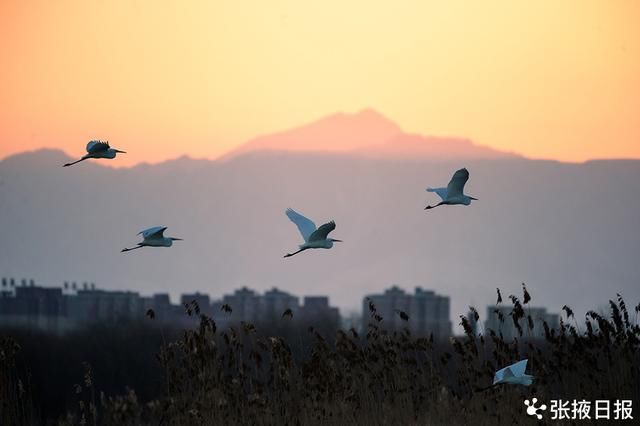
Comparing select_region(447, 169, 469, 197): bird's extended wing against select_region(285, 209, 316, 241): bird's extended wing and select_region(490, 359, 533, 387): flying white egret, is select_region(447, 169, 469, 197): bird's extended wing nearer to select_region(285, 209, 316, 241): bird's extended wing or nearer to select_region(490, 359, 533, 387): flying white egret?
select_region(285, 209, 316, 241): bird's extended wing

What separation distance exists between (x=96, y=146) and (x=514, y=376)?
6.48 metres

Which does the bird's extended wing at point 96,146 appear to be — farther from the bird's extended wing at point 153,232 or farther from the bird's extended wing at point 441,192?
the bird's extended wing at point 441,192

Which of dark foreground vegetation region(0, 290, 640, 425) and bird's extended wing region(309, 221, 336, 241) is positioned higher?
bird's extended wing region(309, 221, 336, 241)

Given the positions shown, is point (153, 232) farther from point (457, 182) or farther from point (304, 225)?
point (457, 182)

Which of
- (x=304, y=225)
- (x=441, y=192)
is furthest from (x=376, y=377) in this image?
(x=441, y=192)

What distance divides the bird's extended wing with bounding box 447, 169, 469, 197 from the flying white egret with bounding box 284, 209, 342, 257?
1984mm

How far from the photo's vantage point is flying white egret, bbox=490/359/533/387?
15.5m

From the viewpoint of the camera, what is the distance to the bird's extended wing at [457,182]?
67.7 feet

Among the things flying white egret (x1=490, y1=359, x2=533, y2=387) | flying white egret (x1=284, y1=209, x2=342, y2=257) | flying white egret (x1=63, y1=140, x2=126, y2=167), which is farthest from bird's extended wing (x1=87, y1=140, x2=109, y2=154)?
flying white egret (x1=490, y1=359, x2=533, y2=387)

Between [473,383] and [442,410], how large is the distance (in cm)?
46

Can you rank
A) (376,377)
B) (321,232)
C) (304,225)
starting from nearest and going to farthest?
(376,377), (321,232), (304,225)

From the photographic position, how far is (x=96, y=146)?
19.3m

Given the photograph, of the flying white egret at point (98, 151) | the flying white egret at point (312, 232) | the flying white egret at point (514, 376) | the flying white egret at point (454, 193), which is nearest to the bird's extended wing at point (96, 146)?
the flying white egret at point (98, 151)

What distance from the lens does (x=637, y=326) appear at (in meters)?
17.4
